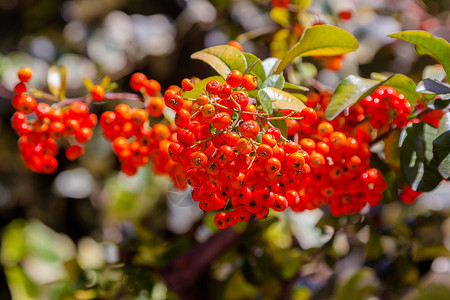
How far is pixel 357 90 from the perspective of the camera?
2.58 feet

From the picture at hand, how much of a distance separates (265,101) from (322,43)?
0.23m

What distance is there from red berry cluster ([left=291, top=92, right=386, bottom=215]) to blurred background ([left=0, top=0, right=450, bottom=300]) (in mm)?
101

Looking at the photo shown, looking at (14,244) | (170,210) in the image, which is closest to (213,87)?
(170,210)

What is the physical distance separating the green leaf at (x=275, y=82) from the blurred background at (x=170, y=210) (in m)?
0.31

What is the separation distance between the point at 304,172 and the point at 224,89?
0.60ft

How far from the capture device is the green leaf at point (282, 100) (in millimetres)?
735

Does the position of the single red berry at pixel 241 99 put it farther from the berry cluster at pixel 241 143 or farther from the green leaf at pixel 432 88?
the green leaf at pixel 432 88

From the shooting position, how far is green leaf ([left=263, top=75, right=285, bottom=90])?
80 centimetres

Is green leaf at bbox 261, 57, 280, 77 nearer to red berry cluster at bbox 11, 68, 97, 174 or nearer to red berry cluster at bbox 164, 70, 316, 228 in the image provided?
red berry cluster at bbox 164, 70, 316, 228

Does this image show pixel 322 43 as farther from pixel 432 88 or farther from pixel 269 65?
pixel 432 88

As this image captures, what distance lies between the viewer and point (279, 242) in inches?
62.1

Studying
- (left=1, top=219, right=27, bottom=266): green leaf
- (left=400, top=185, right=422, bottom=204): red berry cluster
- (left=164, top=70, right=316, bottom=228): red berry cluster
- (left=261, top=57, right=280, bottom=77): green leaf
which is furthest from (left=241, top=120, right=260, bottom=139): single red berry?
(left=1, top=219, right=27, bottom=266): green leaf

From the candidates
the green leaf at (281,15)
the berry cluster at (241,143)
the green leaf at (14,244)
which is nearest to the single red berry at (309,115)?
the berry cluster at (241,143)

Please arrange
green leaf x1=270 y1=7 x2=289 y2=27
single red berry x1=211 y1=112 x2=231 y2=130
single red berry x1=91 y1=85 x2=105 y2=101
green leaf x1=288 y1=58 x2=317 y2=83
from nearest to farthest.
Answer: single red berry x1=211 y1=112 x2=231 y2=130
single red berry x1=91 y1=85 x2=105 y2=101
green leaf x1=288 y1=58 x2=317 y2=83
green leaf x1=270 y1=7 x2=289 y2=27
